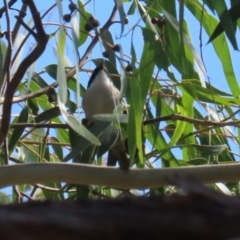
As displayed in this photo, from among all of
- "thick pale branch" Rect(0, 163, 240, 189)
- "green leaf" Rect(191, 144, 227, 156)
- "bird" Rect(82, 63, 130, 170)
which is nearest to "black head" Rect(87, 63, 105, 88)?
"bird" Rect(82, 63, 130, 170)

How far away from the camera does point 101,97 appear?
1.29 metres

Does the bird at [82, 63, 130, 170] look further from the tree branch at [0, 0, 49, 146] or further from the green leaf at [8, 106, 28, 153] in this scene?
the tree branch at [0, 0, 49, 146]

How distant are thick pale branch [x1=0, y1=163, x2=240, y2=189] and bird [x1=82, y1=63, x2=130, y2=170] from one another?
0.76ft

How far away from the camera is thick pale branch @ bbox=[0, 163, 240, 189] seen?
957mm

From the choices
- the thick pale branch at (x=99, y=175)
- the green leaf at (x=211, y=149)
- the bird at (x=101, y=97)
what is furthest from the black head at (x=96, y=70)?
the thick pale branch at (x=99, y=175)

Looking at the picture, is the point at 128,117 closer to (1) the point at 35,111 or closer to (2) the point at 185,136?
(2) the point at 185,136

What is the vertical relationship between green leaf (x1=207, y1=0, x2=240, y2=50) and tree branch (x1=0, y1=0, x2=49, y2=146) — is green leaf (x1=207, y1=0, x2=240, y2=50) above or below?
above

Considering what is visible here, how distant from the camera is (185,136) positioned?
50.7 inches

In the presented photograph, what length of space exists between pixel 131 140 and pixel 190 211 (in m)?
0.82

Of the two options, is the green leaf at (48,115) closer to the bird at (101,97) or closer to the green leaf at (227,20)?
the bird at (101,97)

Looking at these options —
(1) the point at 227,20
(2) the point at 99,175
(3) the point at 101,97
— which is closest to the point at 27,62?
(2) the point at 99,175

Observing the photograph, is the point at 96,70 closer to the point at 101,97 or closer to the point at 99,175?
the point at 101,97

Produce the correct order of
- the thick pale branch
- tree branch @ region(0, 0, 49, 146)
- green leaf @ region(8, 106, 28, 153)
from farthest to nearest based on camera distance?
green leaf @ region(8, 106, 28, 153) < the thick pale branch < tree branch @ region(0, 0, 49, 146)

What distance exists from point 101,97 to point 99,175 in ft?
1.09
